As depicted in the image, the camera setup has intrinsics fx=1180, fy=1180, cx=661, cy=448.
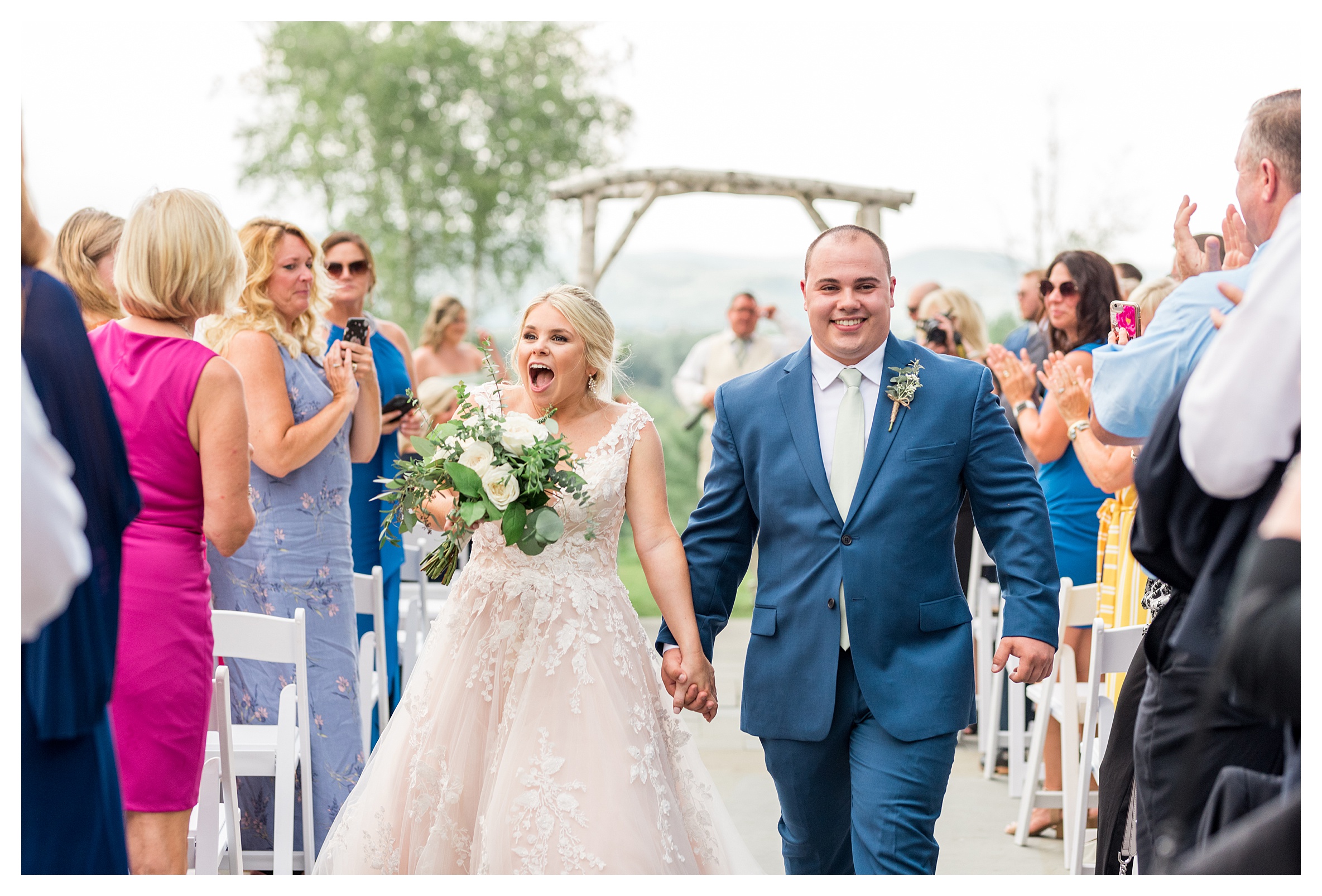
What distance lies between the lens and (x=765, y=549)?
10.3 feet

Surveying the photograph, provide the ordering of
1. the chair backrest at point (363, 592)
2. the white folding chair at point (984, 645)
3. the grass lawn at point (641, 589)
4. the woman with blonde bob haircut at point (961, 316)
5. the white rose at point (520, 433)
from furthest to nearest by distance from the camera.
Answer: the grass lawn at point (641, 589)
the woman with blonde bob haircut at point (961, 316)
the white folding chair at point (984, 645)
the chair backrest at point (363, 592)
the white rose at point (520, 433)

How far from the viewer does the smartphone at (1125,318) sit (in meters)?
3.36

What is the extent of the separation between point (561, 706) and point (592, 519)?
526 millimetres

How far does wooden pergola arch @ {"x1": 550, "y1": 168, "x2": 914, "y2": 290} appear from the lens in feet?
29.0

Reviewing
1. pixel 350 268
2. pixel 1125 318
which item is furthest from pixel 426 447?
pixel 350 268

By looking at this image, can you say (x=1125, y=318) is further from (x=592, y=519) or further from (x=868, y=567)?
(x=592, y=519)

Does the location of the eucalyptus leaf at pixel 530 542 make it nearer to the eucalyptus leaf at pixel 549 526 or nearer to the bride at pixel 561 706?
the eucalyptus leaf at pixel 549 526

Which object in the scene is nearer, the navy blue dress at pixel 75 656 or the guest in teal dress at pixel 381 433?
the navy blue dress at pixel 75 656

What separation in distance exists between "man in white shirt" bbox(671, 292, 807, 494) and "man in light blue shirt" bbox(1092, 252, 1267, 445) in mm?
7191

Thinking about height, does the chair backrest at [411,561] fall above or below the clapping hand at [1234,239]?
below

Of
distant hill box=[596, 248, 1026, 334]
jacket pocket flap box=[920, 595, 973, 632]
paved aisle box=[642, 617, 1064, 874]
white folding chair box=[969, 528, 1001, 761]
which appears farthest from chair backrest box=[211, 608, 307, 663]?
distant hill box=[596, 248, 1026, 334]

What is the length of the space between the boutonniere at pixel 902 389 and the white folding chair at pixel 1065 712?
1205 mm

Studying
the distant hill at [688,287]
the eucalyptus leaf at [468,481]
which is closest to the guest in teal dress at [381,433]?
the eucalyptus leaf at [468,481]

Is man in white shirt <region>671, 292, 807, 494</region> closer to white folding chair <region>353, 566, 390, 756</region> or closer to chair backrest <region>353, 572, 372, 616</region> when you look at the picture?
white folding chair <region>353, 566, 390, 756</region>
